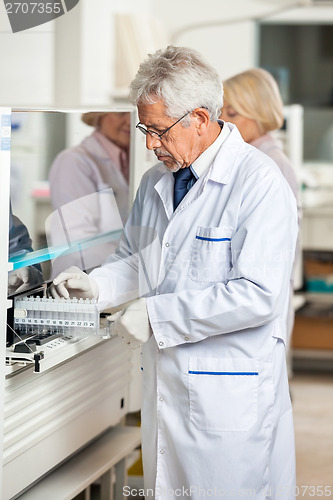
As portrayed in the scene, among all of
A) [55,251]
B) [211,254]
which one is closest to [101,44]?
[55,251]

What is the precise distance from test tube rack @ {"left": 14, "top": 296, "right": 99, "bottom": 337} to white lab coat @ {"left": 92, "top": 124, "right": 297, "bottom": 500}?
0.05 meters

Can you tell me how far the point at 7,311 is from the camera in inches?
61.7

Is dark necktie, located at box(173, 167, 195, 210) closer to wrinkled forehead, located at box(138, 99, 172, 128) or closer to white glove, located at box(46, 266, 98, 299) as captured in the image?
wrinkled forehead, located at box(138, 99, 172, 128)

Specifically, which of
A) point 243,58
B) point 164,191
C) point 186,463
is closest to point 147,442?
point 186,463

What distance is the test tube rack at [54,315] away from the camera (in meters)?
1.60

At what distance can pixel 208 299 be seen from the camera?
151cm

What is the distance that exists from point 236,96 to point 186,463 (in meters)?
1.26

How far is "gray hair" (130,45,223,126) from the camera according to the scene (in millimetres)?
1517

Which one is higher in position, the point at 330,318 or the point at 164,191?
the point at 164,191

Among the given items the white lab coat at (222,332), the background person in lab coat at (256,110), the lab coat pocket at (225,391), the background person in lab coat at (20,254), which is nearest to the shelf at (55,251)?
the background person in lab coat at (20,254)

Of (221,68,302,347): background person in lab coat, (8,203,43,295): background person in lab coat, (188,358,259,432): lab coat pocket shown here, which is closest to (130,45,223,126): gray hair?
(8,203,43,295): background person in lab coat

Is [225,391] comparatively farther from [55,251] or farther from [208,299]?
[55,251]

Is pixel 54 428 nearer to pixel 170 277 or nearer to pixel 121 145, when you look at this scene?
pixel 170 277

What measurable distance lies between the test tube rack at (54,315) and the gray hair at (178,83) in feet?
1.36
